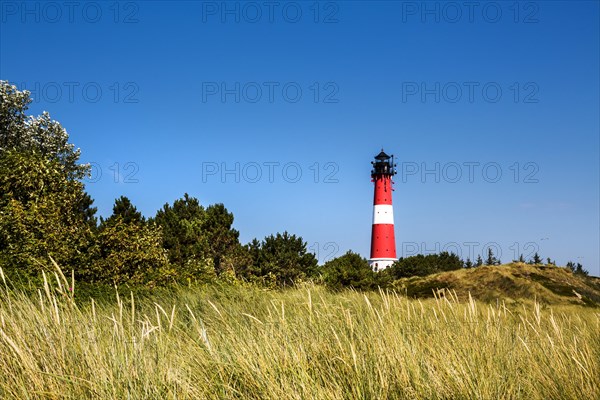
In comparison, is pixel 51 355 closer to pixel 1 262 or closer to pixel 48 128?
pixel 1 262

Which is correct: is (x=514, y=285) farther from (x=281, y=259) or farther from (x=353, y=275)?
(x=281, y=259)

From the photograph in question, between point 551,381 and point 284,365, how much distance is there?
243 centimetres

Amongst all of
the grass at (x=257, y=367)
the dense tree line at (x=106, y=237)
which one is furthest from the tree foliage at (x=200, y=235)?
the grass at (x=257, y=367)

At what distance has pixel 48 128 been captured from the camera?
29.7 m

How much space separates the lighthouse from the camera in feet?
133

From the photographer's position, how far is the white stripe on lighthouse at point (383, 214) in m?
41.2

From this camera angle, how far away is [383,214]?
136 ft

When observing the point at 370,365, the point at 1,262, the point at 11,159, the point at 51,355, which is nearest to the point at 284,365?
the point at 370,365

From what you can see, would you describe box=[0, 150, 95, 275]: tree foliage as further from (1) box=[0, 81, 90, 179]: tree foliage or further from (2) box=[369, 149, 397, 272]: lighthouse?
(2) box=[369, 149, 397, 272]: lighthouse

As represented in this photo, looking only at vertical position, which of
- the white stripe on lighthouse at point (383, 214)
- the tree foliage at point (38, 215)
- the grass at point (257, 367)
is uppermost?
the white stripe on lighthouse at point (383, 214)

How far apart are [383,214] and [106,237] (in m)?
26.9

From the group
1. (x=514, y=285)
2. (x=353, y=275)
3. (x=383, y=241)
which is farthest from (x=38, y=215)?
(x=383, y=241)

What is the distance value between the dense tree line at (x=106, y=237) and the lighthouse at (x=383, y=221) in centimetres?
1238

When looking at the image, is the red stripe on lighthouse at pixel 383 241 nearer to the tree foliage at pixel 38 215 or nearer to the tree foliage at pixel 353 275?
the tree foliage at pixel 353 275
